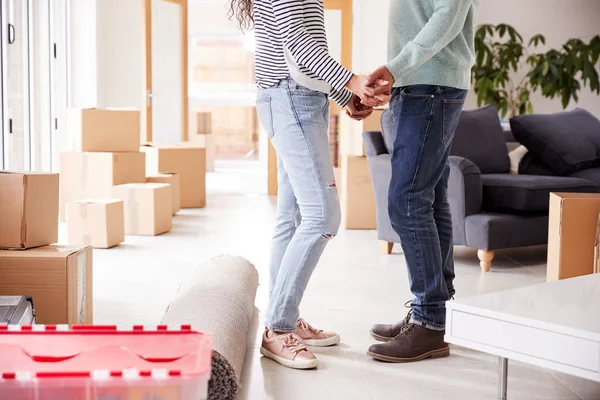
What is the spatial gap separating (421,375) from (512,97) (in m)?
6.01

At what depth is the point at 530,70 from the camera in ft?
25.6

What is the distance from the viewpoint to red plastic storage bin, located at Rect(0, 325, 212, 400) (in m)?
1.18

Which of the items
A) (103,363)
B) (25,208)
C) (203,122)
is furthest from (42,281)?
(203,122)

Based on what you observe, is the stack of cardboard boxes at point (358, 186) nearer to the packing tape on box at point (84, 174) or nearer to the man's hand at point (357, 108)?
the packing tape on box at point (84, 174)

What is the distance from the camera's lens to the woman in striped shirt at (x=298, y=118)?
7.06ft

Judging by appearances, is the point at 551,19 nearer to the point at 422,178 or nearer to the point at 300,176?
the point at 422,178

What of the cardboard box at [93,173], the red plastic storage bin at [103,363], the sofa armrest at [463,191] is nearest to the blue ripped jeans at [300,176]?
the red plastic storage bin at [103,363]

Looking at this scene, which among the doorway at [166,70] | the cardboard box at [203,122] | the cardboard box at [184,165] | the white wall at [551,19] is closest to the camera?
the cardboard box at [184,165]

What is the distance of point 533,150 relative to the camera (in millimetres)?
4797

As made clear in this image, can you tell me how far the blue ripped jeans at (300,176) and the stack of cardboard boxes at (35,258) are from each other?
63 centimetres

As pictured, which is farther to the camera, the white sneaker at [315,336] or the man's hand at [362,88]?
the white sneaker at [315,336]

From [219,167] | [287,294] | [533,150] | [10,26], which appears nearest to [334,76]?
[287,294]

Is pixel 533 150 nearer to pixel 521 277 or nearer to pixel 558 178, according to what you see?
pixel 558 178

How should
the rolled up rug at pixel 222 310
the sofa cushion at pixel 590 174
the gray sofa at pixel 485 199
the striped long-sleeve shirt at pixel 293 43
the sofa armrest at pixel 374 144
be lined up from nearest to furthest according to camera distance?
the rolled up rug at pixel 222 310
the striped long-sleeve shirt at pixel 293 43
the gray sofa at pixel 485 199
the sofa armrest at pixel 374 144
the sofa cushion at pixel 590 174
